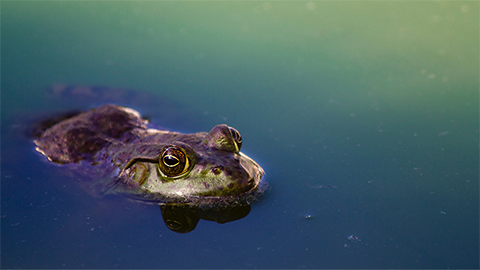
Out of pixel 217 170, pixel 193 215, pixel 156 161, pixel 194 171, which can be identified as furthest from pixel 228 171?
pixel 156 161

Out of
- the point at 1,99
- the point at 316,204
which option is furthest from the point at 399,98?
the point at 1,99

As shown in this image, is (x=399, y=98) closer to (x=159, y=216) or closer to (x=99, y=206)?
(x=159, y=216)

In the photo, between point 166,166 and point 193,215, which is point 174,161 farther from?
point 193,215

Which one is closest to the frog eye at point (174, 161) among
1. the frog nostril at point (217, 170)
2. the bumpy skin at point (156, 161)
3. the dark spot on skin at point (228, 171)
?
the bumpy skin at point (156, 161)

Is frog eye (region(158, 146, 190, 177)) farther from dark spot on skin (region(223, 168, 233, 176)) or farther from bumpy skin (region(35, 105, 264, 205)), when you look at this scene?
dark spot on skin (region(223, 168, 233, 176))

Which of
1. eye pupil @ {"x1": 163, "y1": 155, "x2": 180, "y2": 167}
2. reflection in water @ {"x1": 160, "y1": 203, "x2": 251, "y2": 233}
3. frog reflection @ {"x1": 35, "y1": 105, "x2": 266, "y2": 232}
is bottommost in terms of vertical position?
reflection in water @ {"x1": 160, "y1": 203, "x2": 251, "y2": 233}

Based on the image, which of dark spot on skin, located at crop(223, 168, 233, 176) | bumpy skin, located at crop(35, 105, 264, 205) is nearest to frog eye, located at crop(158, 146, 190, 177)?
bumpy skin, located at crop(35, 105, 264, 205)
